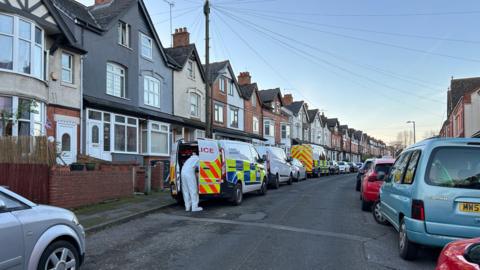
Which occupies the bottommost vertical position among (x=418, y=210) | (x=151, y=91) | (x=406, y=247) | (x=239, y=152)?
(x=406, y=247)

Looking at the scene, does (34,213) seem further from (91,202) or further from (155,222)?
(91,202)

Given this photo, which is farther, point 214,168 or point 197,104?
point 197,104

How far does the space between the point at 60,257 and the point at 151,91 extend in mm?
18725

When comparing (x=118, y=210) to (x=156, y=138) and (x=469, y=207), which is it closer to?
(x=469, y=207)

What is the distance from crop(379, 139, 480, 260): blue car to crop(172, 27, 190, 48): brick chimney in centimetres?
2521

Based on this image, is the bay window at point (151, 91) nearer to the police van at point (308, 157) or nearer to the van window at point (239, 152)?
the van window at point (239, 152)

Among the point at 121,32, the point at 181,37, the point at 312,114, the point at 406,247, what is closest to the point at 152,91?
the point at 121,32

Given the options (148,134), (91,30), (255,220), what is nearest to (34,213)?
(255,220)

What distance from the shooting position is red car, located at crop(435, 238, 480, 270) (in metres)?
3.12

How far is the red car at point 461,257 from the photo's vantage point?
3.12m

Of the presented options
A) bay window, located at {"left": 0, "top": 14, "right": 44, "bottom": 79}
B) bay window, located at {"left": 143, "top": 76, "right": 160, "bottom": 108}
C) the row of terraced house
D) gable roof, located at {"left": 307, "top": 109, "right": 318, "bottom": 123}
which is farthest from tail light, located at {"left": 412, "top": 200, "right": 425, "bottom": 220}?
gable roof, located at {"left": 307, "top": 109, "right": 318, "bottom": 123}

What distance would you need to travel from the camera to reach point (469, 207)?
5820mm

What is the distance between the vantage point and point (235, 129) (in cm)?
3588

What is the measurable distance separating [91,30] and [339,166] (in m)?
37.2
